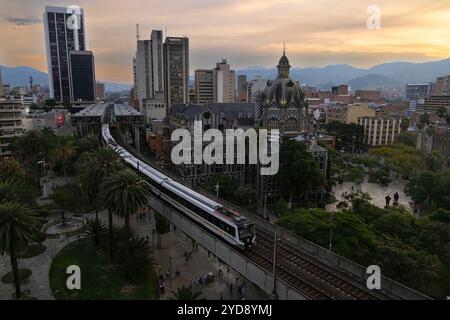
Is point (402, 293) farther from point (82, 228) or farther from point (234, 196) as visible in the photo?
point (82, 228)

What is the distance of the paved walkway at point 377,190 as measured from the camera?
67062mm

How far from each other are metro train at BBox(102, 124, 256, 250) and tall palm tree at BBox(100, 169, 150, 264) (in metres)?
5.17

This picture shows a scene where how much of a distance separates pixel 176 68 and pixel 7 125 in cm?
12277

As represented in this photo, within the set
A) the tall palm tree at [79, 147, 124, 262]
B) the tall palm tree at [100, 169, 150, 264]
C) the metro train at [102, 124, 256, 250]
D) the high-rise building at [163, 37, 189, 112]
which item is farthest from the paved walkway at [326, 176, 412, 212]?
the high-rise building at [163, 37, 189, 112]

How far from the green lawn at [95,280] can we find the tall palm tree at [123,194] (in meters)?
3.01

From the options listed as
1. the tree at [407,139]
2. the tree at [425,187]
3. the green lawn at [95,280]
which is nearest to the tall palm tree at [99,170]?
the green lawn at [95,280]

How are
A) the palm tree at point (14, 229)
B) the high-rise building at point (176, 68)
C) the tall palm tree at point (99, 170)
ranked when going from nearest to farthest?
1. the palm tree at point (14, 229)
2. the tall palm tree at point (99, 170)
3. the high-rise building at point (176, 68)

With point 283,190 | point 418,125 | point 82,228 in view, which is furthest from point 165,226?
point 418,125

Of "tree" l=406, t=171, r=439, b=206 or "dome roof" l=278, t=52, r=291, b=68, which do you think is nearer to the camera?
"tree" l=406, t=171, r=439, b=206

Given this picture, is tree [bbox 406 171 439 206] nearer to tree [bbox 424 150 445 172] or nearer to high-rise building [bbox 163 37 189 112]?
tree [bbox 424 150 445 172]

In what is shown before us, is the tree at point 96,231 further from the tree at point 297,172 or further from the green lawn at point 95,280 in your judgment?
the tree at point 297,172

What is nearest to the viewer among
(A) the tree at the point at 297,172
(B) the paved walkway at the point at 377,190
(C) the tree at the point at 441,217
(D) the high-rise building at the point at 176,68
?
(C) the tree at the point at 441,217

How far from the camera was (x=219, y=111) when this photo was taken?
105000 millimetres

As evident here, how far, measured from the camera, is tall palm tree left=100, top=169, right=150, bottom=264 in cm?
3662
